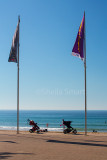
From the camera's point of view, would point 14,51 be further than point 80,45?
Yes

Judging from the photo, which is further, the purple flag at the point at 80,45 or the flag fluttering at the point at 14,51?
the flag fluttering at the point at 14,51

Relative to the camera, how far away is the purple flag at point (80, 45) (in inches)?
757

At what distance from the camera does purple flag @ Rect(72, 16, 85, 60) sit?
757 inches

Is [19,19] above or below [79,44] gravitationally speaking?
above

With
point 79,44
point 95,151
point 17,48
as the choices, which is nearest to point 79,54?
point 79,44

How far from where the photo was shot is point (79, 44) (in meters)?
19.5

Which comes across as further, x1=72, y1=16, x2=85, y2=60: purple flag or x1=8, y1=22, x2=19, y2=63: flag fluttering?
x1=8, y1=22, x2=19, y2=63: flag fluttering

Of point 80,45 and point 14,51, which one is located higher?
point 80,45

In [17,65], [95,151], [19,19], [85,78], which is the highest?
[19,19]

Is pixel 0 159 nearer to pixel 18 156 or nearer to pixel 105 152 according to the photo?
→ pixel 18 156

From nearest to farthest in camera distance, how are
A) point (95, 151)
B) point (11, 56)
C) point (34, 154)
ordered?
point (34, 154), point (95, 151), point (11, 56)

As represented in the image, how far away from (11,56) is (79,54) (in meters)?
5.81

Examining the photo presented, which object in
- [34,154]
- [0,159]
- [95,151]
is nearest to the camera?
[0,159]

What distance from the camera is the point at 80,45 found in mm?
19516
